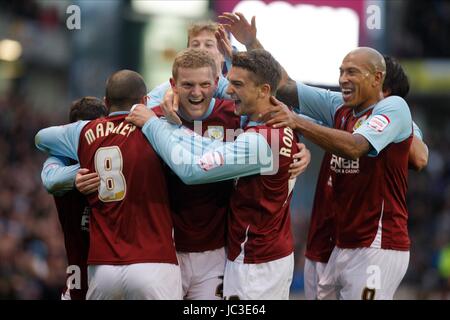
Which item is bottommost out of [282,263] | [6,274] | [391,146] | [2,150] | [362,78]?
[6,274]

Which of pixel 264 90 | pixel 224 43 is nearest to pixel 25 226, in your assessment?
pixel 224 43

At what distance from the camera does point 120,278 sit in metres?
5.91

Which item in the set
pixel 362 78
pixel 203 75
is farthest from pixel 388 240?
pixel 203 75

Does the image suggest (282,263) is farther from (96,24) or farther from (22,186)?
(96,24)

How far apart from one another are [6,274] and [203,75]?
7.28 meters

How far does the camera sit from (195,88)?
6.11m

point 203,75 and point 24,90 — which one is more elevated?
point 203,75

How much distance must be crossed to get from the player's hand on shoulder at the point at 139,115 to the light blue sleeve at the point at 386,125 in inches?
56.1

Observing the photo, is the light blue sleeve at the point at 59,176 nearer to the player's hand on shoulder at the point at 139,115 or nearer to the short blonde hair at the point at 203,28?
the player's hand on shoulder at the point at 139,115

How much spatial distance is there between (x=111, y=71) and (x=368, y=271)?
10.7 metres

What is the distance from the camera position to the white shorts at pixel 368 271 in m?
6.48

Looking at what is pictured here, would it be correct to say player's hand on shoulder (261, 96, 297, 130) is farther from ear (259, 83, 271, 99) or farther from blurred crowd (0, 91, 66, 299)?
blurred crowd (0, 91, 66, 299)

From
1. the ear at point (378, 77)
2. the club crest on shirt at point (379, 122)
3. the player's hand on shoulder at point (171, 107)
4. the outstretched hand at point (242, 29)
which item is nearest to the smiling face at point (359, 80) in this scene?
the ear at point (378, 77)

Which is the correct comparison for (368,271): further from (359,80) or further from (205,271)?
(359,80)
